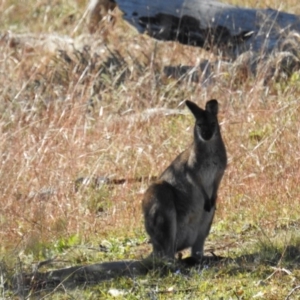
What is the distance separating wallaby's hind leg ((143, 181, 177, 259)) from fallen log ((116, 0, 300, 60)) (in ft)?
14.8

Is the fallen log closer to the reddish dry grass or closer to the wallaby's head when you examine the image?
the reddish dry grass

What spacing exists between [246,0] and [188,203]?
30.0 ft

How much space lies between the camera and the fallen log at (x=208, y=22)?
10836 millimetres

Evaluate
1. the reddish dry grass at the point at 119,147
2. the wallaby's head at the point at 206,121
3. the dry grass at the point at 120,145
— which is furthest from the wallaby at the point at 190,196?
the reddish dry grass at the point at 119,147

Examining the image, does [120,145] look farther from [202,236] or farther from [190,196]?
[202,236]

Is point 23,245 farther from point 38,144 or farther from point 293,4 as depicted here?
point 293,4

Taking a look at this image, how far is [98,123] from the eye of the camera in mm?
9812

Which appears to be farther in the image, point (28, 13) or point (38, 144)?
point (28, 13)

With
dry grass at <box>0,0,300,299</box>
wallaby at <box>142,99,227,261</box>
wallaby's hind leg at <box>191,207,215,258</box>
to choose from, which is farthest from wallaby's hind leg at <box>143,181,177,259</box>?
dry grass at <box>0,0,300,299</box>

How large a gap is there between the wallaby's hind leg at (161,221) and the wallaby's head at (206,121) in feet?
1.97

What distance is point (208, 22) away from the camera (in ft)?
35.3

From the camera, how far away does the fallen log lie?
10.8m

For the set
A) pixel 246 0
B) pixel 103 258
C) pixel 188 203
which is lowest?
pixel 103 258

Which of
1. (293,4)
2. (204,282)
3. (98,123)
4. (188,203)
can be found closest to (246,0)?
(293,4)
